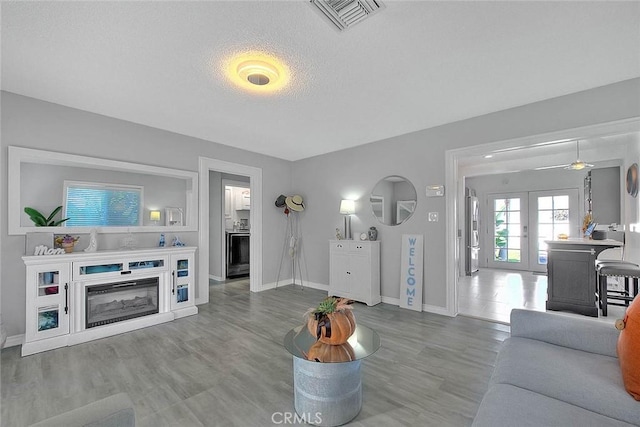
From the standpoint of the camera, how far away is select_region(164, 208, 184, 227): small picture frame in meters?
3.96

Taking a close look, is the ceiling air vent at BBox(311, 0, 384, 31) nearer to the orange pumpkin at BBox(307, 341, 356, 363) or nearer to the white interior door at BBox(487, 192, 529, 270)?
the orange pumpkin at BBox(307, 341, 356, 363)

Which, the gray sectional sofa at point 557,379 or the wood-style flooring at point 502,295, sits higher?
the gray sectional sofa at point 557,379

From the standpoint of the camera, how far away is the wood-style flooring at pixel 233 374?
179 cm

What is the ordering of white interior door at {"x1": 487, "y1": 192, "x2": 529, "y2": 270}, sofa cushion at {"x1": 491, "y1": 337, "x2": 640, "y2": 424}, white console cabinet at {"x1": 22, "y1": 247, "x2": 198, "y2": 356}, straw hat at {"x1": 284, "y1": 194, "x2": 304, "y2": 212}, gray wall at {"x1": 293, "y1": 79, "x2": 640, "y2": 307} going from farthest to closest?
white interior door at {"x1": 487, "y1": 192, "x2": 529, "y2": 270} → straw hat at {"x1": 284, "y1": 194, "x2": 304, "y2": 212} → gray wall at {"x1": 293, "y1": 79, "x2": 640, "y2": 307} → white console cabinet at {"x1": 22, "y1": 247, "x2": 198, "y2": 356} → sofa cushion at {"x1": 491, "y1": 337, "x2": 640, "y2": 424}

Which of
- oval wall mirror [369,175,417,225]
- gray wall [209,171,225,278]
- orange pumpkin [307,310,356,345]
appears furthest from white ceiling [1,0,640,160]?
gray wall [209,171,225,278]

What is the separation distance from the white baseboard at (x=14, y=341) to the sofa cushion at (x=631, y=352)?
4.64 m

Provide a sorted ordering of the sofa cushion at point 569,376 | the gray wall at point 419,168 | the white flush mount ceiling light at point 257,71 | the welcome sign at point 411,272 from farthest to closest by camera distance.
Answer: the welcome sign at point 411,272
the gray wall at point 419,168
the white flush mount ceiling light at point 257,71
the sofa cushion at point 569,376

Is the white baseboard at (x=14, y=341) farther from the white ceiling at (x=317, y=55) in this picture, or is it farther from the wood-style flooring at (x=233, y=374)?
the white ceiling at (x=317, y=55)

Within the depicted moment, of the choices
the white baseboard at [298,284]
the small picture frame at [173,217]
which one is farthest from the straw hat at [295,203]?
the small picture frame at [173,217]

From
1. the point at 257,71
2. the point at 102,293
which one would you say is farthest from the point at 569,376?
the point at 102,293

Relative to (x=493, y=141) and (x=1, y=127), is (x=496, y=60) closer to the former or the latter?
(x=493, y=141)

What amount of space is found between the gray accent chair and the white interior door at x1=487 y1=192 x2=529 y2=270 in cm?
850

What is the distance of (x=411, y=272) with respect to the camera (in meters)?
3.96

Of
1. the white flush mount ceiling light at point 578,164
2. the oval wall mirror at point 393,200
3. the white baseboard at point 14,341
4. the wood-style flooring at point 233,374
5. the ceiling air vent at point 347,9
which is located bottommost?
the wood-style flooring at point 233,374
